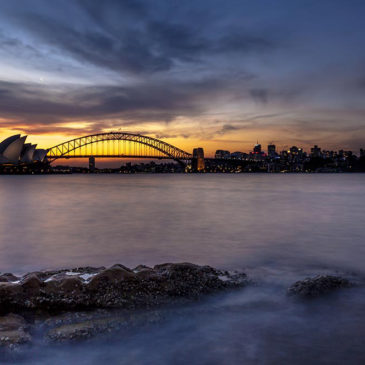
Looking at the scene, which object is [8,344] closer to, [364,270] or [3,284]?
[3,284]

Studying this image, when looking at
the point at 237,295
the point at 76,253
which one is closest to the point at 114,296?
the point at 237,295

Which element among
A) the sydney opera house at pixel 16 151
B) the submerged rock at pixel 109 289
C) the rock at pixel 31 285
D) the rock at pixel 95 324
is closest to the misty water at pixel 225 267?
the rock at pixel 95 324

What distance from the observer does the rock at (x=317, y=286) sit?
462 centimetres

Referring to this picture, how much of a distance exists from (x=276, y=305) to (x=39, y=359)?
8.53 ft

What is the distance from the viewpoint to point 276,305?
430 centimetres

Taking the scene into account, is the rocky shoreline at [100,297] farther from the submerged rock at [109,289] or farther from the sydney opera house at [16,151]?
the sydney opera house at [16,151]

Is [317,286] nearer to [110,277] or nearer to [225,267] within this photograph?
[225,267]

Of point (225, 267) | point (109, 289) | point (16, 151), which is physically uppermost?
point (16, 151)

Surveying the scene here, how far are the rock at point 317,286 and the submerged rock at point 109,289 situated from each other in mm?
805

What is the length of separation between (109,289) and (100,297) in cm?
18

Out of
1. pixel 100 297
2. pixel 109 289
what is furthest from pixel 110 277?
pixel 100 297

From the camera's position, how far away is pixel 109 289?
13.9 feet

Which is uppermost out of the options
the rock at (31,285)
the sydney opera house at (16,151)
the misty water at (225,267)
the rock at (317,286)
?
the sydney opera house at (16,151)

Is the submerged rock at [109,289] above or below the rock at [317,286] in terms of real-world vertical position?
above
